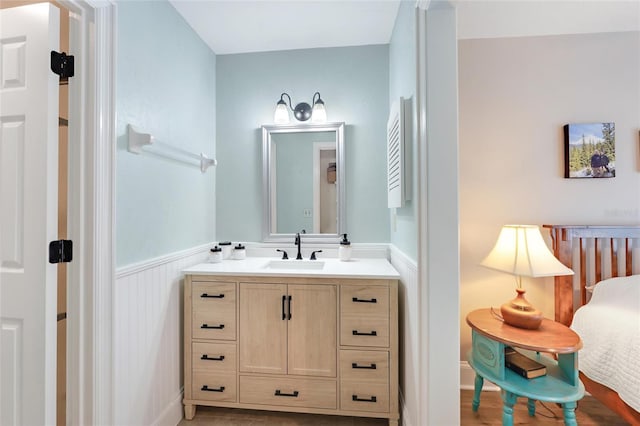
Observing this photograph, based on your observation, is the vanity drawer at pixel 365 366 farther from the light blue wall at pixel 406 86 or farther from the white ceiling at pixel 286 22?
the white ceiling at pixel 286 22

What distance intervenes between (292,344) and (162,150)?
1343 millimetres

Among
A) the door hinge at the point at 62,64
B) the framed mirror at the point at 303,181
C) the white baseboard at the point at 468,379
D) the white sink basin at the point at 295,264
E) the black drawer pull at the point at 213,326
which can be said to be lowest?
the white baseboard at the point at 468,379

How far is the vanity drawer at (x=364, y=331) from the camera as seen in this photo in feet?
5.53

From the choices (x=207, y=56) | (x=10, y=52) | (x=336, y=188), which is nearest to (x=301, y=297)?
(x=336, y=188)

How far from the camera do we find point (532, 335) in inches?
58.9

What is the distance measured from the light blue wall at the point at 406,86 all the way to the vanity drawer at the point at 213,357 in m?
1.22

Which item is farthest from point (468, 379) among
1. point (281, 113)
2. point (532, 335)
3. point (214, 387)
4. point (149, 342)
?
point (281, 113)

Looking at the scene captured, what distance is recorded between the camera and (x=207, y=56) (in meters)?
2.28

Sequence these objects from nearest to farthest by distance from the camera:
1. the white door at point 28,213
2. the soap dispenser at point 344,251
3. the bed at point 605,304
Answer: the white door at point 28,213 < the bed at point 605,304 < the soap dispenser at point 344,251

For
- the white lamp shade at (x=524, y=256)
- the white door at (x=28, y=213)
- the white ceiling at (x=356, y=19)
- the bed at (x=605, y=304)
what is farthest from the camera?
the white ceiling at (x=356, y=19)

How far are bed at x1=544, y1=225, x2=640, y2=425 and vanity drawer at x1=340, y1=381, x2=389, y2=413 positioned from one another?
1.17 m

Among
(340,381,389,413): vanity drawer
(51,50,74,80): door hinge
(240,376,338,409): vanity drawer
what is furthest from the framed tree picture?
(51,50,74,80): door hinge

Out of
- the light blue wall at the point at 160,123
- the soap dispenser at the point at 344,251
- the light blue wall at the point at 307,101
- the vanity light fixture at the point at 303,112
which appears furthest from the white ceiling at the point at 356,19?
the soap dispenser at the point at 344,251

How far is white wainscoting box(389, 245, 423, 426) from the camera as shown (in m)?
1.38
